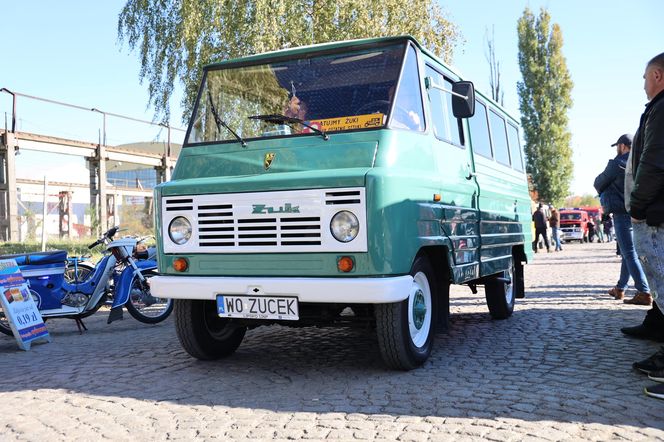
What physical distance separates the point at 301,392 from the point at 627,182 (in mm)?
2693

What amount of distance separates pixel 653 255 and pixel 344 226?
6.61 ft

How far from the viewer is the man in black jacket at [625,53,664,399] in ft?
13.3

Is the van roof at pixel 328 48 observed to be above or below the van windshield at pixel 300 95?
above

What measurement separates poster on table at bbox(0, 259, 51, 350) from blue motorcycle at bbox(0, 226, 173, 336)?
26cm

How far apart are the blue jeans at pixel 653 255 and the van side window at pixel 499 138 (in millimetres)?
3040

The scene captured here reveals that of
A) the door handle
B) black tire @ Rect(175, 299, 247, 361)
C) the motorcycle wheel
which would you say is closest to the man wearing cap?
the door handle

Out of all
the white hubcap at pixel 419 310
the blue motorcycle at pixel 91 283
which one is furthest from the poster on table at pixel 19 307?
the white hubcap at pixel 419 310

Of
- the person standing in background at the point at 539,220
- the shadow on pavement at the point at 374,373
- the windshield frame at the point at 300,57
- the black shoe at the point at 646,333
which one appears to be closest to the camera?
the shadow on pavement at the point at 374,373

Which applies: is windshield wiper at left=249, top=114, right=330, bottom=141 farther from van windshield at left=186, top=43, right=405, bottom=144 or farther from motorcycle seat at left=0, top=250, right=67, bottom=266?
motorcycle seat at left=0, top=250, right=67, bottom=266

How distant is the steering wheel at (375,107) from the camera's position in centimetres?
489

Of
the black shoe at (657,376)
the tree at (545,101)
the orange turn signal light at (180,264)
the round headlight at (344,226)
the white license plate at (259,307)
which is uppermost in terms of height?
the tree at (545,101)

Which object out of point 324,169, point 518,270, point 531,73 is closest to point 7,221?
point 518,270

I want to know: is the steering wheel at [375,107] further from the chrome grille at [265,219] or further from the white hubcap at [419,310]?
the white hubcap at [419,310]

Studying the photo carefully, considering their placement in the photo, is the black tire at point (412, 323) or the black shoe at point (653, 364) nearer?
the black shoe at point (653, 364)
